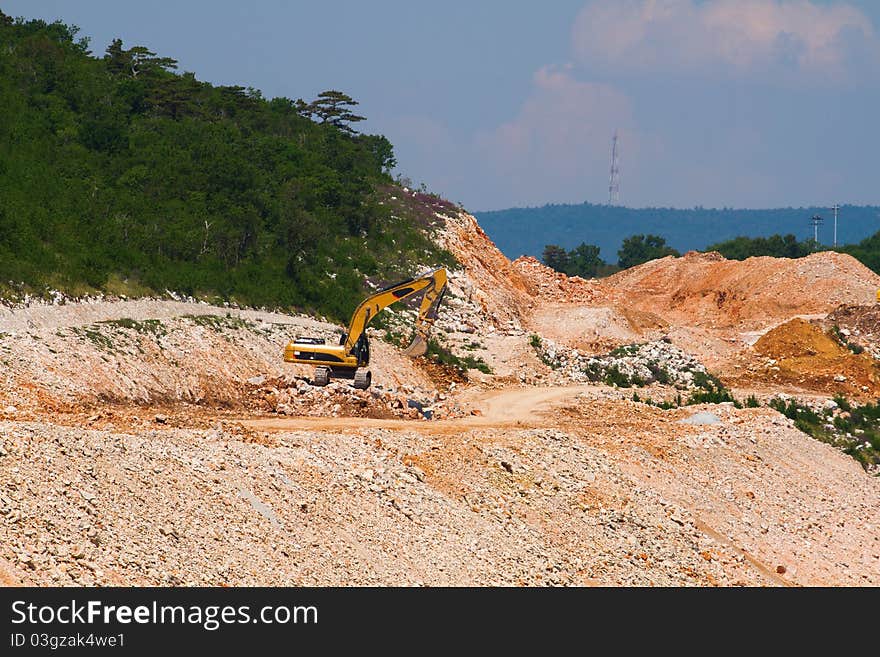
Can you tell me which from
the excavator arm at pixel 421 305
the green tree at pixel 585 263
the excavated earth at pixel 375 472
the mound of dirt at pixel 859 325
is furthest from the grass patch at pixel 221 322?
the green tree at pixel 585 263

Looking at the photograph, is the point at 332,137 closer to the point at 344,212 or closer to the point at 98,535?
the point at 344,212

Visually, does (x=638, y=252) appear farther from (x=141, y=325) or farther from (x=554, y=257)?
(x=141, y=325)

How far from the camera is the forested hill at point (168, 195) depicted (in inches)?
1597

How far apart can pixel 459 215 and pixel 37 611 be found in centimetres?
5922

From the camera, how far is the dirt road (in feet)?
94.8

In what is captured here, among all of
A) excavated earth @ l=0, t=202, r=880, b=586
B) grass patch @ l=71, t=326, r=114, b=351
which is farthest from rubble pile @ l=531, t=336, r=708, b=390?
grass patch @ l=71, t=326, r=114, b=351

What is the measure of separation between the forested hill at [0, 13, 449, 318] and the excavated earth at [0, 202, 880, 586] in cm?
261

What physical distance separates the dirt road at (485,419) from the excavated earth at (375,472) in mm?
153

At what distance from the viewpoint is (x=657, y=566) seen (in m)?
23.9

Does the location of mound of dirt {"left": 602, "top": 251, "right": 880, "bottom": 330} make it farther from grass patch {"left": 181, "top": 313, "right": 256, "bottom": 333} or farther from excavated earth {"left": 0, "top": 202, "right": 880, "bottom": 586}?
grass patch {"left": 181, "top": 313, "right": 256, "bottom": 333}

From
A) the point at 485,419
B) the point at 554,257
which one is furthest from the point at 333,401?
the point at 554,257

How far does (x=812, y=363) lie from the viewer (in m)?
53.2

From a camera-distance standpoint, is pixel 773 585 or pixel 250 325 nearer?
pixel 773 585

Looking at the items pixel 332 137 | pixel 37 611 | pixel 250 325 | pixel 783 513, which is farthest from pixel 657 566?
pixel 332 137
